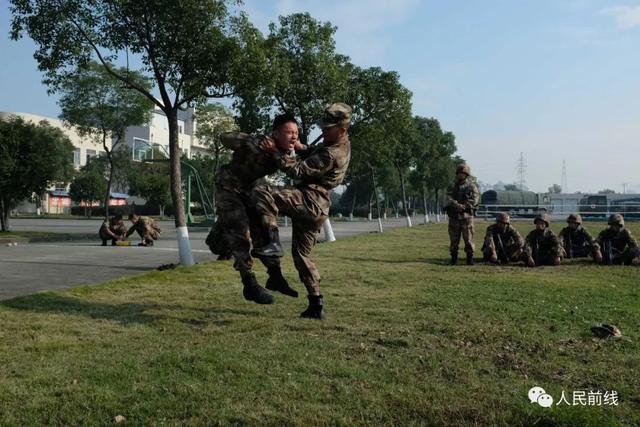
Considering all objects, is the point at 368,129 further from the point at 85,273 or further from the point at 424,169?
the point at 424,169

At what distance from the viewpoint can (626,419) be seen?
3215 mm

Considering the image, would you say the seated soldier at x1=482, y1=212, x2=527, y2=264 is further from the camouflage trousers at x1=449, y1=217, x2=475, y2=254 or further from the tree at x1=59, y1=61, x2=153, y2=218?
the tree at x1=59, y1=61, x2=153, y2=218

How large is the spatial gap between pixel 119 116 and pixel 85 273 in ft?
76.9

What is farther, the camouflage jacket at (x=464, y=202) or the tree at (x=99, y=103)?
the tree at (x=99, y=103)

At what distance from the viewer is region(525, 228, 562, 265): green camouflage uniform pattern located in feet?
41.1

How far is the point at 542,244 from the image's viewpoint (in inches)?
504

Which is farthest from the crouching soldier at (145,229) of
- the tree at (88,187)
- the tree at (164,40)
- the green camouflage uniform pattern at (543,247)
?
the tree at (88,187)

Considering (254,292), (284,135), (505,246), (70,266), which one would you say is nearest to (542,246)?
(505,246)

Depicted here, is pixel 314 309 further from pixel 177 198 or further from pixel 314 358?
pixel 177 198

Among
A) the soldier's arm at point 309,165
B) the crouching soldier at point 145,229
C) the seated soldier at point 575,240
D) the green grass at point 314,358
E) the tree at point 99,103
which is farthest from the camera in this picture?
the tree at point 99,103

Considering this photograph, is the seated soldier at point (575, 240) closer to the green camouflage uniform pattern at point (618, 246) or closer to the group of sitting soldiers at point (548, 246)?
the group of sitting soldiers at point (548, 246)

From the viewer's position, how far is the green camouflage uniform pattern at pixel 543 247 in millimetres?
12523

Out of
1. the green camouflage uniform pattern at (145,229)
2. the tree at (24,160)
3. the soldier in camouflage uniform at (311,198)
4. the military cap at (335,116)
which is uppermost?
the tree at (24,160)

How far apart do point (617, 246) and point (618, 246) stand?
0.02 m
